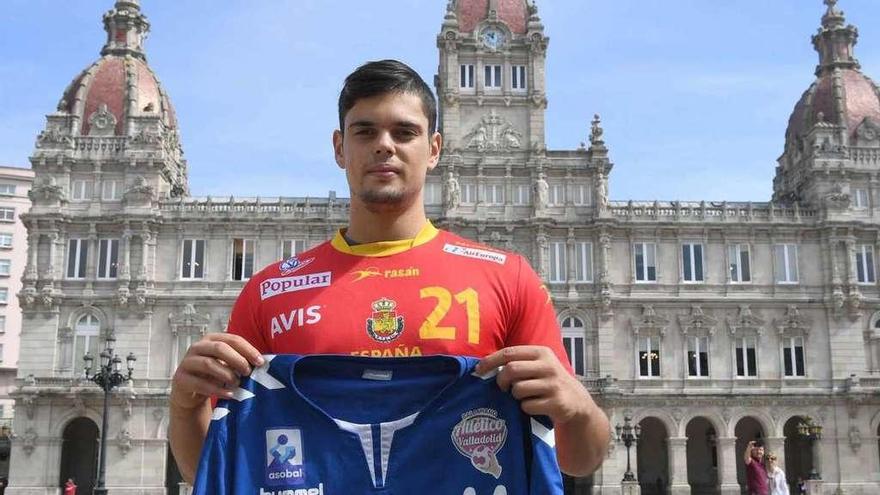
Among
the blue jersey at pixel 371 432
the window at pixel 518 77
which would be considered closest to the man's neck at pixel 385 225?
the blue jersey at pixel 371 432

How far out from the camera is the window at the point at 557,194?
4700cm

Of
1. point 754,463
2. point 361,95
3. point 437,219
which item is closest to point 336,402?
point 361,95

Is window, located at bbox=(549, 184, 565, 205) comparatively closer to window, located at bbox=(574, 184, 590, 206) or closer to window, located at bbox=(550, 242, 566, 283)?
window, located at bbox=(574, 184, 590, 206)

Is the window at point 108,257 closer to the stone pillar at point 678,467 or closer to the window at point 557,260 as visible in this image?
the window at point 557,260

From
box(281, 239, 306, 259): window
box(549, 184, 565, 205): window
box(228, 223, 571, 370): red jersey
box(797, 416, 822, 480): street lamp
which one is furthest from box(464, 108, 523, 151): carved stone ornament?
box(228, 223, 571, 370): red jersey

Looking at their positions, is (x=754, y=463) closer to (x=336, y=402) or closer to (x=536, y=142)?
(x=336, y=402)

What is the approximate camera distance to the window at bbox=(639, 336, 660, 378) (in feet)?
150

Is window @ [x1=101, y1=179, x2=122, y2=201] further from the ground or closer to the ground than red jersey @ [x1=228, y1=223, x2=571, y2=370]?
further from the ground

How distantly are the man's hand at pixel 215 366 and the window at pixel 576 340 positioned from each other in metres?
42.4

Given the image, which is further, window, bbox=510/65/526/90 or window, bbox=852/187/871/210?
window, bbox=510/65/526/90

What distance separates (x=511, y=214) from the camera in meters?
46.5

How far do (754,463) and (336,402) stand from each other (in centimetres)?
1826

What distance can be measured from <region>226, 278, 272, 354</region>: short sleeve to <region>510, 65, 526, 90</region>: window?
A: 45.1 m

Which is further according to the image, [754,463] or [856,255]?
[856,255]
